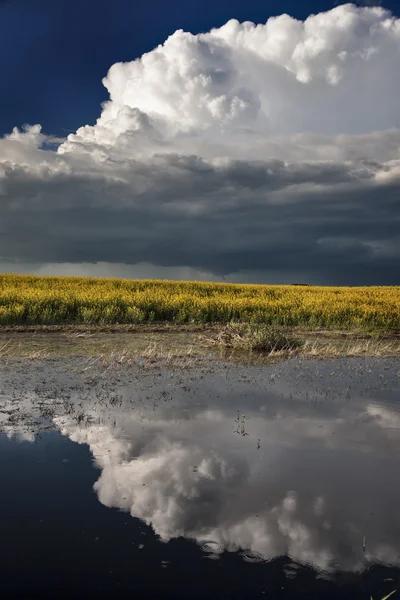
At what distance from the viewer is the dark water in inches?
144

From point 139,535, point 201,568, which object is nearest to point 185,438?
point 139,535

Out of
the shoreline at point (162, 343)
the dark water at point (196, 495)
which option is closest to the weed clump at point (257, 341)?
the shoreline at point (162, 343)

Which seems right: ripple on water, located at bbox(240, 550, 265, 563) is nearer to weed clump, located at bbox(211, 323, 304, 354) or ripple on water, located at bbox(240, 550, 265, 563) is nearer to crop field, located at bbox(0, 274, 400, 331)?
weed clump, located at bbox(211, 323, 304, 354)

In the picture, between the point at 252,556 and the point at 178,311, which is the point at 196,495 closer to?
the point at 252,556

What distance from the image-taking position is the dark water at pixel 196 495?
365cm

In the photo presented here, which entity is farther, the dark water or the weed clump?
the weed clump

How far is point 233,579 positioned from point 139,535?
89 cm

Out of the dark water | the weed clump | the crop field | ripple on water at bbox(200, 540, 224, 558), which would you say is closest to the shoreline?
the weed clump

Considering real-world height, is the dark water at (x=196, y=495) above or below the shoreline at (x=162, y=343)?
below

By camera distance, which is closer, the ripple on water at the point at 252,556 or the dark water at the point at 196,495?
the dark water at the point at 196,495

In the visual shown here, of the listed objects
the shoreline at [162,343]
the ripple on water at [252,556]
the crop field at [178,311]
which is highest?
the crop field at [178,311]

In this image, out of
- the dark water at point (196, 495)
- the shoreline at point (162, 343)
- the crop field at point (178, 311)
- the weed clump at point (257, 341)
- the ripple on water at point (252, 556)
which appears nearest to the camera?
the dark water at point (196, 495)

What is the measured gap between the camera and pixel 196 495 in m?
4.92

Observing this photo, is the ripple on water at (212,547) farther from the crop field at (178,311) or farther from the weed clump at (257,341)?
the crop field at (178,311)
